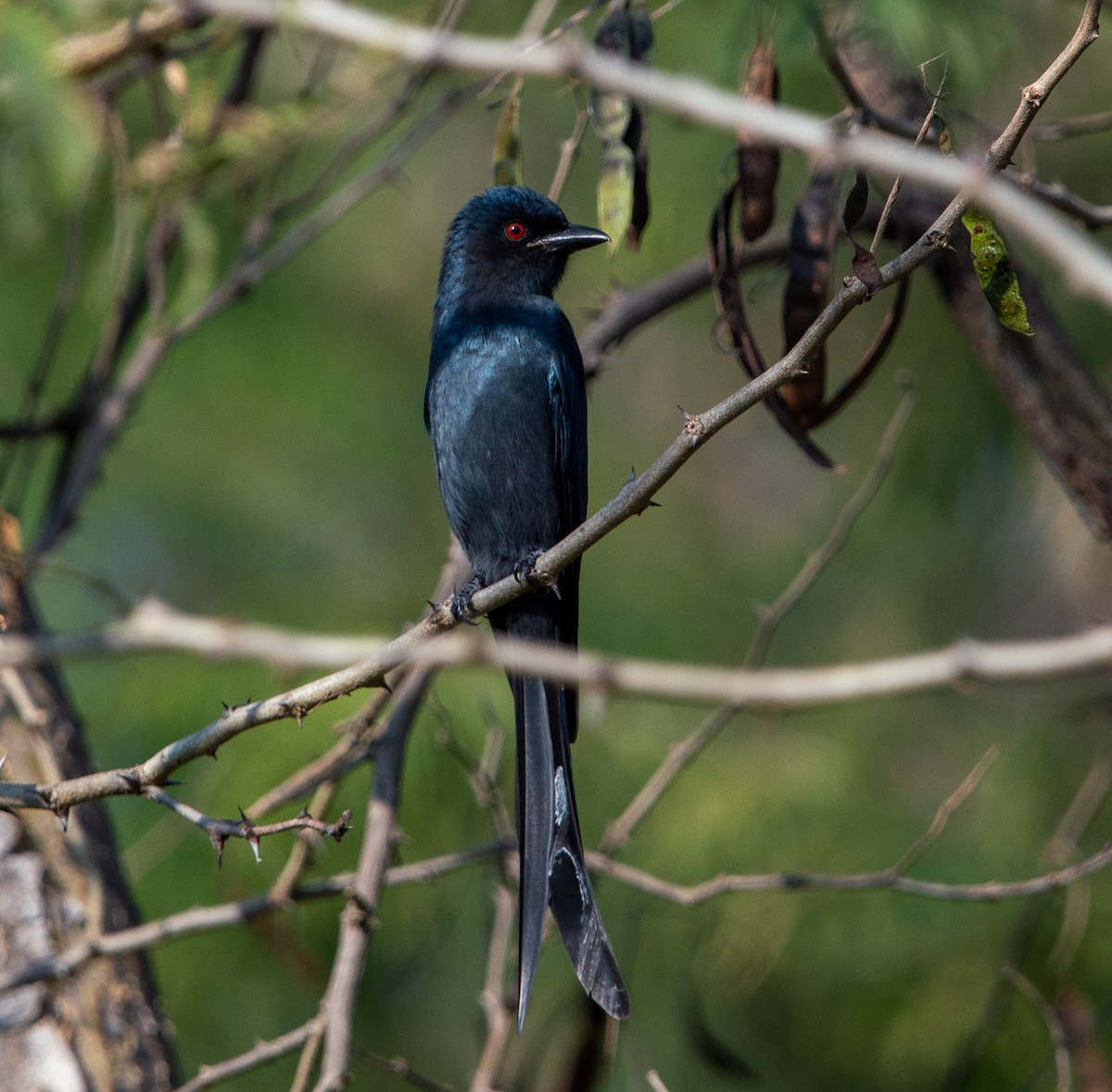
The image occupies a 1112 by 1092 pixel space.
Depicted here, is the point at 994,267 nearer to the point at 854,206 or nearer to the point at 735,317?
the point at 854,206

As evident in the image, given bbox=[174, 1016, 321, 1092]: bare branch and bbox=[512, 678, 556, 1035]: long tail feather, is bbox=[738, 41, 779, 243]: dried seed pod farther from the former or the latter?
bbox=[174, 1016, 321, 1092]: bare branch

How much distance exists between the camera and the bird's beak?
13.6ft

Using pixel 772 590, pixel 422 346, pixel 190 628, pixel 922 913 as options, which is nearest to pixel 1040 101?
pixel 190 628

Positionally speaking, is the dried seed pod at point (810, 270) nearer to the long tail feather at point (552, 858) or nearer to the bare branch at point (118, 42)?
the long tail feather at point (552, 858)

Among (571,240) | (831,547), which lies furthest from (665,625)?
(571,240)

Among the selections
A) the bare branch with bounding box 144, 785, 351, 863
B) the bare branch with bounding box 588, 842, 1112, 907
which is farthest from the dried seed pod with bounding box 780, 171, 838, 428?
the bare branch with bounding box 144, 785, 351, 863

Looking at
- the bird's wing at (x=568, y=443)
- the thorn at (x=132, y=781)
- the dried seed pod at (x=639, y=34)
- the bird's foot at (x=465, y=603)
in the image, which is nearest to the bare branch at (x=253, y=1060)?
the thorn at (x=132, y=781)

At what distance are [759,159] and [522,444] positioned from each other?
3.45 feet

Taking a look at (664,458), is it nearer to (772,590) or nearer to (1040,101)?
(1040,101)

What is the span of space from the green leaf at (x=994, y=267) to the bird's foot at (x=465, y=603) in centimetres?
128

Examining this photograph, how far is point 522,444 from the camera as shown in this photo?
3.83 m

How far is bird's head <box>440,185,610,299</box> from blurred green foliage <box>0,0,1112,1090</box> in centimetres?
54

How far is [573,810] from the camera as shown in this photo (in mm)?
3379

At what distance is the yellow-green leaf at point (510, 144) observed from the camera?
3.49m
